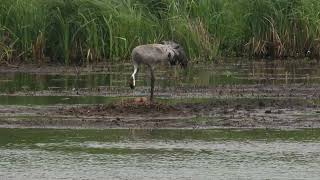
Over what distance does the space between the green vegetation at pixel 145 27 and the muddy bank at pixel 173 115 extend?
22.0 ft

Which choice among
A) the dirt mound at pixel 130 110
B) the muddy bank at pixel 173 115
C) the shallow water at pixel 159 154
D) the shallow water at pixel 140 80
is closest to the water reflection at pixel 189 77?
the shallow water at pixel 140 80

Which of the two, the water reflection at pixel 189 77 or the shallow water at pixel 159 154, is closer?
the shallow water at pixel 159 154

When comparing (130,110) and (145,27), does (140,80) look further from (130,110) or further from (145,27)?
(130,110)

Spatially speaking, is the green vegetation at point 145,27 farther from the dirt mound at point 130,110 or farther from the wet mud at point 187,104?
the dirt mound at point 130,110

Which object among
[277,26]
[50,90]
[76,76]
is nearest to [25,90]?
[50,90]

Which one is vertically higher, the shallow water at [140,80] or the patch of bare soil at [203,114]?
the shallow water at [140,80]

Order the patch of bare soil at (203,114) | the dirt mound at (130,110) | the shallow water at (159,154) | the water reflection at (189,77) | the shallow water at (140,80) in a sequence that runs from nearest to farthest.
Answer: the shallow water at (159,154) < the patch of bare soil at (203,114) < the dirt mound at (130,110) < the shallow water at (140,80) < the water reflection at (189,77)

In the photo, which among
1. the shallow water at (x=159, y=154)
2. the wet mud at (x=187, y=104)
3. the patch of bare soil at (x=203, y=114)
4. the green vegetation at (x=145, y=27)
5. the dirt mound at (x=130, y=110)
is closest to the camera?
the shallow water at (x=159, y=154)

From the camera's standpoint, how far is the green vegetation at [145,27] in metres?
22.5

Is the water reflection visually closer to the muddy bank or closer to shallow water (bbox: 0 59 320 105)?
shallow water (bbox: 0 59 320 105)

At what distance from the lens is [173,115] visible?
1480 centimetres

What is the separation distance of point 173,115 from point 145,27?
8088 millimetres

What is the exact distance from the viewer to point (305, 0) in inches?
917

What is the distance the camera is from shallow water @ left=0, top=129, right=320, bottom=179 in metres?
10.6
